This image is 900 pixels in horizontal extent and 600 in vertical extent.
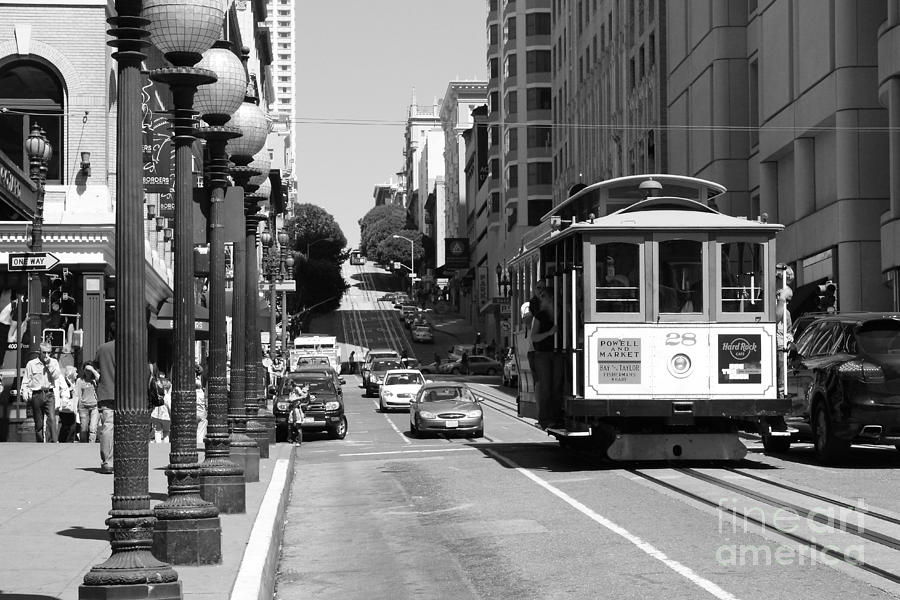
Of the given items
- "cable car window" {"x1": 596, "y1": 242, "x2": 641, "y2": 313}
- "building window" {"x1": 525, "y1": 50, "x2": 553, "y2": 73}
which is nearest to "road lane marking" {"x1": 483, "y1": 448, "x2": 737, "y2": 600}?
"cable car window" {"x1": 596, "y1": 242, "x2": 641, "y2": 313}

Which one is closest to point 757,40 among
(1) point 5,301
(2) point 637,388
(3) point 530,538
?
(1) point 5,301

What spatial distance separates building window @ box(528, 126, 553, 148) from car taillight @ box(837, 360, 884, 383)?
85.3 m

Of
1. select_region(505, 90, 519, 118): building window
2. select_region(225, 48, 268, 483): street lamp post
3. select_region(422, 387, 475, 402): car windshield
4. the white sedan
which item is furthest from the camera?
select_region(505, 90, 519, 118): building window

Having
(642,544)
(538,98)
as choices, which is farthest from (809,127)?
(538,98)

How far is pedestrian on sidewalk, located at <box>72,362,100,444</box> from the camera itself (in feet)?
76.9

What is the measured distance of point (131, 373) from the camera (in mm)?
7926

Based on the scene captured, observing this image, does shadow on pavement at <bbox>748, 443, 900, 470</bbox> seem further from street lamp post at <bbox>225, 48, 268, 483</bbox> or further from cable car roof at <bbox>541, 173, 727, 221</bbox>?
street lamp post at <bbox>225, 48, 268, 483</bbox>

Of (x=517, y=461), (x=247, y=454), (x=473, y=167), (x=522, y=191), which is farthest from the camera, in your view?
(x=473, y=167)

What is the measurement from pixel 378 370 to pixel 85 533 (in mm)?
50866

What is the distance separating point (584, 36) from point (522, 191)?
2258 centimetres

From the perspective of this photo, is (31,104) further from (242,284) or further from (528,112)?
(528,112)

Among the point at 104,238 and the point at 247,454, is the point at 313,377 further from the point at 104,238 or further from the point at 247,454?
the point at 247,454

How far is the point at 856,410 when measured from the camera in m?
17.6

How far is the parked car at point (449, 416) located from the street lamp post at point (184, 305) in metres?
20.7
